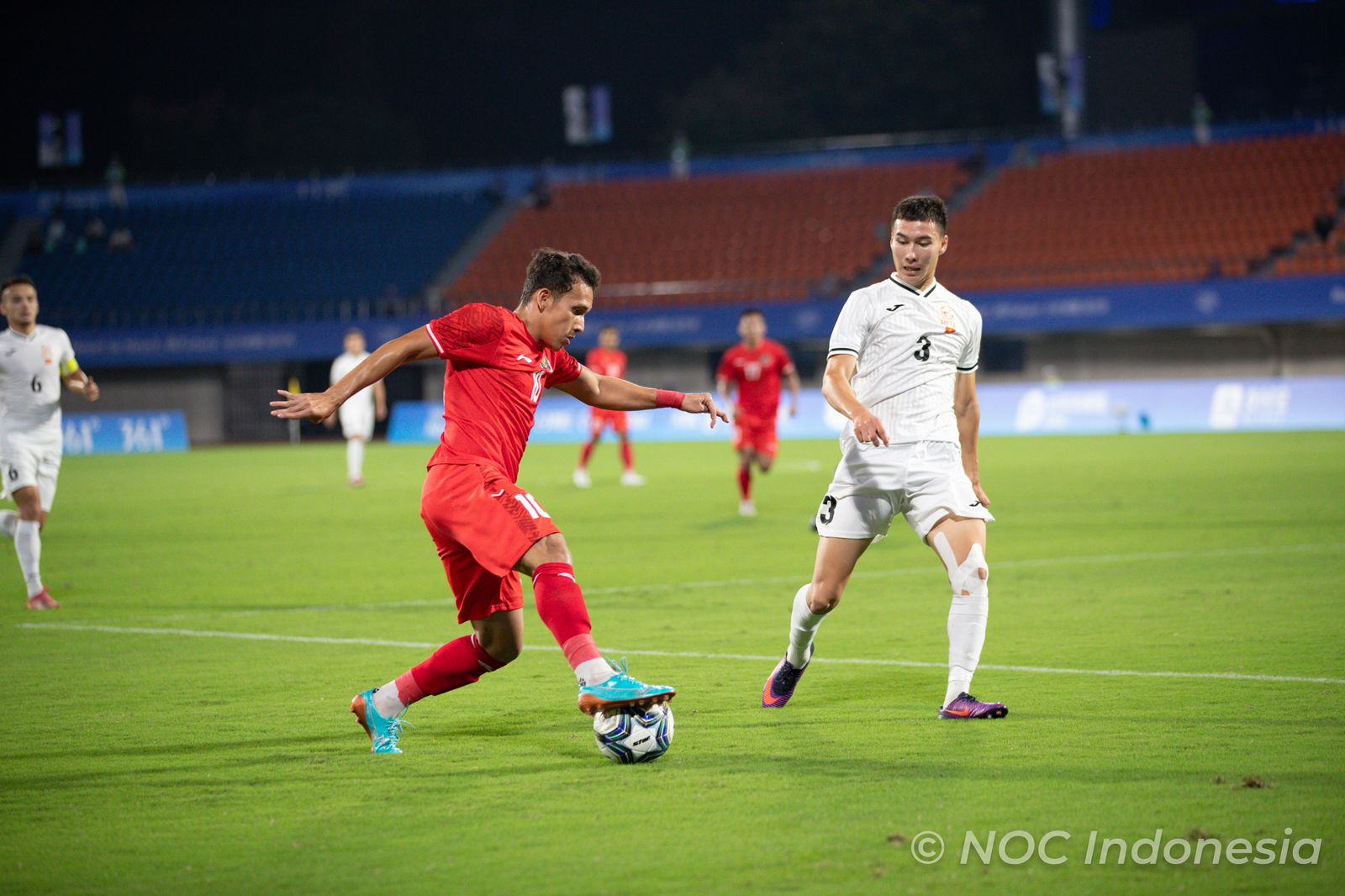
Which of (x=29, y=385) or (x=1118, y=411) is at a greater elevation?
(x=29, y=385)

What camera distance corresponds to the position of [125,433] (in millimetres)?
40969

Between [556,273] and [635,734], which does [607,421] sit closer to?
[556,273]

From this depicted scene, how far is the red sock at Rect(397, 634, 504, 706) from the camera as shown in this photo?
6.45 metres

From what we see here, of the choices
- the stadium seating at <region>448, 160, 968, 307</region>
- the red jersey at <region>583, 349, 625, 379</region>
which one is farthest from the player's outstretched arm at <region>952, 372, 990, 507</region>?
the stadium seating at <region>448, 160, 968, 307</region>

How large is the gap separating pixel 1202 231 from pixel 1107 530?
90.4ft

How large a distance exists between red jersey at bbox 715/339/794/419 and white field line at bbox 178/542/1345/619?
5.44m

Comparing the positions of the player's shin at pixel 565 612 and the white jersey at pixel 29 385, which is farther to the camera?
the white jersey at pixel 29 385

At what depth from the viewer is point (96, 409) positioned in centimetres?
4881

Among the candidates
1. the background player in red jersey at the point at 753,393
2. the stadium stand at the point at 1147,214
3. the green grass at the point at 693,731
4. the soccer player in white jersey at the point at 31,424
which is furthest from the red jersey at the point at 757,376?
the stadium stand at the point at 1147,214

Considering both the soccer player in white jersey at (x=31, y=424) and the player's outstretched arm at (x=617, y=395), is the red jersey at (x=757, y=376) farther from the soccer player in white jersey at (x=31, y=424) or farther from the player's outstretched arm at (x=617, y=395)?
the player's outstretched arm at (x=617, y=395)

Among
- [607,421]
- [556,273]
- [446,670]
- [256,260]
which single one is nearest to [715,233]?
[256,260]

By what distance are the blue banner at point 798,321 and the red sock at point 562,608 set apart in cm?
3290

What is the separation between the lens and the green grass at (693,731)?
4.82m

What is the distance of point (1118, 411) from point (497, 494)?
102 feet
